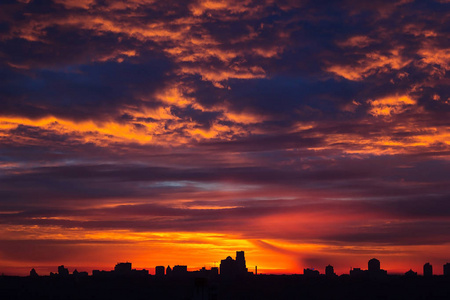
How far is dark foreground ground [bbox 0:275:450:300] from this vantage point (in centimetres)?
13225

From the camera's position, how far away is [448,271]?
174 m

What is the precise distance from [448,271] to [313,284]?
47.9 m

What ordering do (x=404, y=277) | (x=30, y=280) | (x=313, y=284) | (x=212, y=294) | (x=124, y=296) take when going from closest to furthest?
1. (x=212, y=294)
2. (x=124, y=296)
3. (x=30, y=280)
4. (x=313, y=284)
5. (x=404, y=277)

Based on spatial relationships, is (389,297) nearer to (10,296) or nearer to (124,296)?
(124,296)

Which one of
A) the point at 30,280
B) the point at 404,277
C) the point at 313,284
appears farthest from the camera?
the point at 404,277

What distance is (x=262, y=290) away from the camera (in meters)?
147

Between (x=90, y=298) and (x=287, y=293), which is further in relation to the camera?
(x=287, y=293)

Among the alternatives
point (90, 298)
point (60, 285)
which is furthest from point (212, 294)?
point (60, 285)

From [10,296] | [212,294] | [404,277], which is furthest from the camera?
[404,277]

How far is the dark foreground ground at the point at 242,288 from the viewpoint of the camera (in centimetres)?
13225

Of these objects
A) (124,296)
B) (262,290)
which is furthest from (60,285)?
(262,290)

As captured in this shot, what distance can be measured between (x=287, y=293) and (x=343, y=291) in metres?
16.1

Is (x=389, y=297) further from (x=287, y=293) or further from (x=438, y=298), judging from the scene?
(x=287, y=293)

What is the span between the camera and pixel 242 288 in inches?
5689
